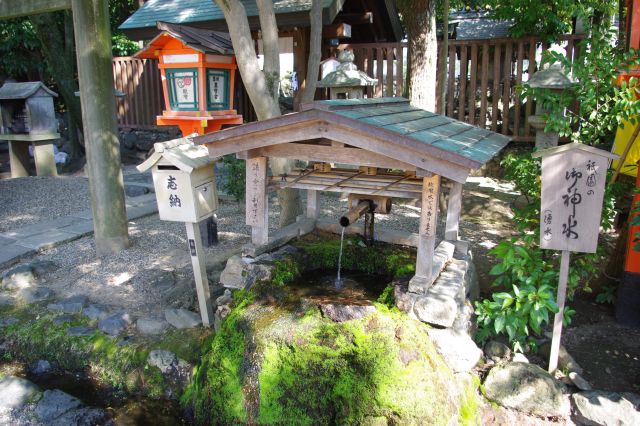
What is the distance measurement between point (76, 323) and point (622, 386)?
15.2 feet

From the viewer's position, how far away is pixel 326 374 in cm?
346

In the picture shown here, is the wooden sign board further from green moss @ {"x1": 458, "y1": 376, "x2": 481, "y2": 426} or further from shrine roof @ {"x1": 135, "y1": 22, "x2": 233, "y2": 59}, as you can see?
shrine roof @ {"x1": 135, "y1": 22, "x2": 233, "y2": 59}

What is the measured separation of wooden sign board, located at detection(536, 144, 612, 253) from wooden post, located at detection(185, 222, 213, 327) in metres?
2.75

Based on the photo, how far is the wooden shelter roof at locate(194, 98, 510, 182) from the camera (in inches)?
135

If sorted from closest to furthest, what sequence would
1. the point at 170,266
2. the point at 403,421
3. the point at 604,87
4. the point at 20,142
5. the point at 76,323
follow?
the point at 403,421 < the point at 604,87 < the point at 76,323 < the point at 170,266 < the point at 20,142

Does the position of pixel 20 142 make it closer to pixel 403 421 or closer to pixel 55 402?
pixel 55 402

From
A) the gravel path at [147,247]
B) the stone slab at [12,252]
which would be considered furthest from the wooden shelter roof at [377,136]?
the stone slab at [12,252]

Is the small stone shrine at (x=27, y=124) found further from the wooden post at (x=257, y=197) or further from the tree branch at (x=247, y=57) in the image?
the wooden post at (x=257, y=197)

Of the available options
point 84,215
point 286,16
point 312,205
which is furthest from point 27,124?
point 312,205

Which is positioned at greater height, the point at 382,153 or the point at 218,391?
the point at 382,153

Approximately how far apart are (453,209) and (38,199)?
7.50 meters

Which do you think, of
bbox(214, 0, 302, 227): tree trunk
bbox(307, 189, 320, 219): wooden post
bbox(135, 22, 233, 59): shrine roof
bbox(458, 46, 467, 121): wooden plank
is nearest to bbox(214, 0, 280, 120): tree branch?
bbox(214, 0, 302, 227): tree trunk

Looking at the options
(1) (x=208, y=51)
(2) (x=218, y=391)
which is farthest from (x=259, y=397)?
(1) (x=208, y=51)

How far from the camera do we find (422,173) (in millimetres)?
3666
